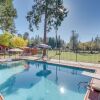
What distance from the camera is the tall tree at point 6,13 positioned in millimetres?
27547

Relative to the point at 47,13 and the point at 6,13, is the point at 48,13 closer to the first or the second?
the point at 47,13

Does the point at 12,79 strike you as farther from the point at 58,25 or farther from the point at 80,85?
the point at 58,25

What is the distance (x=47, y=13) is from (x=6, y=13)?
265 inches

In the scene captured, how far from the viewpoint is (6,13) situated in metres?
29.9

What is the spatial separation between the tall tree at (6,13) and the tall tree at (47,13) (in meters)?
3.34

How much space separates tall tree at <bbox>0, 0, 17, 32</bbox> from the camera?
90.4ft

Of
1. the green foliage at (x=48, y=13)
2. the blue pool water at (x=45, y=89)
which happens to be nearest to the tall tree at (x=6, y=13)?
the green foliage at (x=48, y=13)

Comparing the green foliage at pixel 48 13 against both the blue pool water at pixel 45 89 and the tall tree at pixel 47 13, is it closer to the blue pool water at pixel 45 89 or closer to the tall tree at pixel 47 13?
the tall tree at pixel 47 13

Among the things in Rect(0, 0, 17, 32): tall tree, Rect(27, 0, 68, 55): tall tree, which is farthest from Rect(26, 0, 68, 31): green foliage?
Rect(0, 0, 17, 32): tall tree

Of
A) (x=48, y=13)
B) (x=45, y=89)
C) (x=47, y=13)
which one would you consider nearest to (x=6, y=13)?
(x=47, y=13)

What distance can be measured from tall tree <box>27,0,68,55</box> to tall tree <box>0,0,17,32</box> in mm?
3345

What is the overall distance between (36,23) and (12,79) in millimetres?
16632

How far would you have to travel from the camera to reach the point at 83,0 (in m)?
26.9

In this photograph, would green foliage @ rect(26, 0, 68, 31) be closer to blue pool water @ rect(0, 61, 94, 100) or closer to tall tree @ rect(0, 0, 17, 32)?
tall tree @ rect(0, 0, 17, 32)
